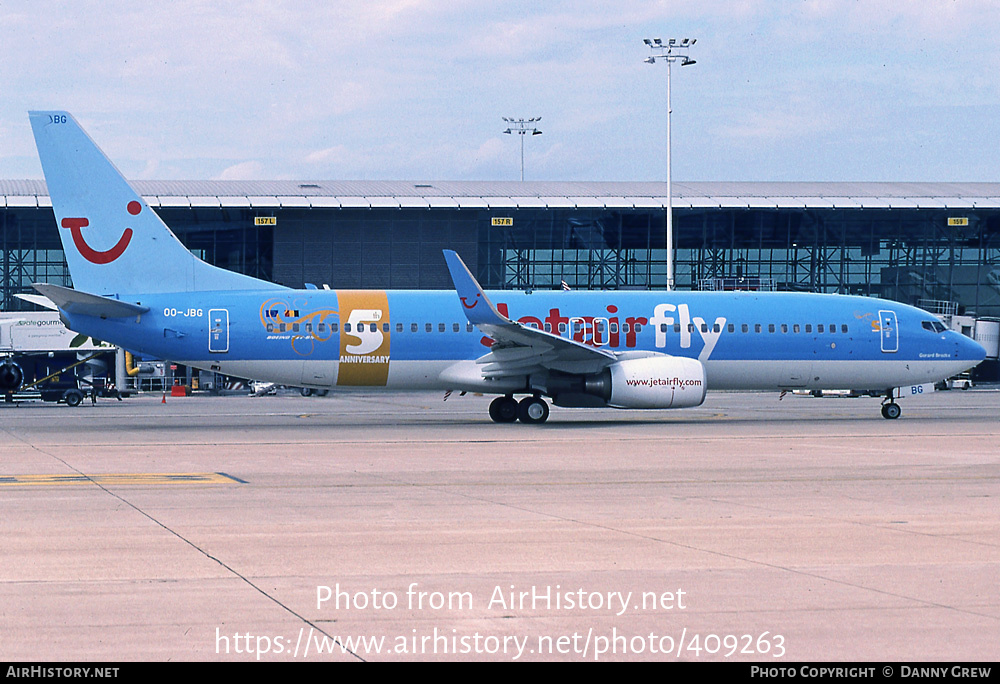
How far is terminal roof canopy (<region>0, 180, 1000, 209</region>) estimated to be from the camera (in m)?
68.9

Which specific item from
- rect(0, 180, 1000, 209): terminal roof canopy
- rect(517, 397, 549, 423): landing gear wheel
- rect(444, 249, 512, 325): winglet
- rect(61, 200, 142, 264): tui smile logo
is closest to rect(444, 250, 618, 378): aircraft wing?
rect(444, 249, 512, 325): winglet

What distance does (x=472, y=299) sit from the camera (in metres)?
29.2

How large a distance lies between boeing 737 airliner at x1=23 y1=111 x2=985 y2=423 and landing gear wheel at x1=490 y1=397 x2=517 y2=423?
63 mm

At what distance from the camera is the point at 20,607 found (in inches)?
332

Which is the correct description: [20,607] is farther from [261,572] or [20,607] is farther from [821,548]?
[821,548]

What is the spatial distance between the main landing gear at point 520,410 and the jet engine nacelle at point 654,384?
200 centimetres

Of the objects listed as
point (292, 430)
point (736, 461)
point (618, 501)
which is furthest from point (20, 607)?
point (292, 430)

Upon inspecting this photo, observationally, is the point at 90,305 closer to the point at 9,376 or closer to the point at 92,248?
the point at 92,248

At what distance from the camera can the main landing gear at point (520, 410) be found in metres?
31.2

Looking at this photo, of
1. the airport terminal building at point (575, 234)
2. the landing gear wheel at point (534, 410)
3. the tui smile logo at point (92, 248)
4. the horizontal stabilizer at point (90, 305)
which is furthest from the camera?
the airport terminal building at point (575, 234)

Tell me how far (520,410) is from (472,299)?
3837mm

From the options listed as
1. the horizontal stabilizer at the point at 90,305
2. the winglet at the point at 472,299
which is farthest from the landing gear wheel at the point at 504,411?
the horizontal stabilizer at the point at 90,305

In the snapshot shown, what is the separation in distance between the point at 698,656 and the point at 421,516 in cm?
658

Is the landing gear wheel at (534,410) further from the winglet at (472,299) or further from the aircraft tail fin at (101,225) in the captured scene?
the aircraft tail fin at (101,225)
